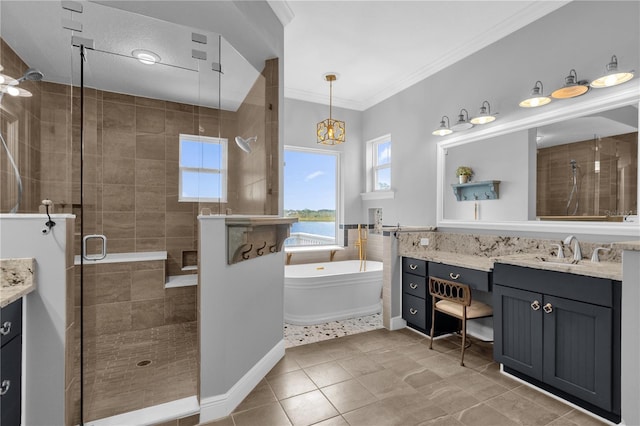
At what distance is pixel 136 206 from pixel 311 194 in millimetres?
2269

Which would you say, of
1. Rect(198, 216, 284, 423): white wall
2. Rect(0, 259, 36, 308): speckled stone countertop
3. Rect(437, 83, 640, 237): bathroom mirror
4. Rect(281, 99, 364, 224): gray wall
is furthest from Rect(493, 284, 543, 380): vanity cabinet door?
Rect(0, 259, 36, 308): speckled stone countertop

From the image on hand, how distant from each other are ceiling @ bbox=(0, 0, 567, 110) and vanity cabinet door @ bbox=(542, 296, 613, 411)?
237 cm

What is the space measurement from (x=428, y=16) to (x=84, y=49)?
2.78 meters

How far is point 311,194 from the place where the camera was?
14.9 feet

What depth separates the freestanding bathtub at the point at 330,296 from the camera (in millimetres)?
3330

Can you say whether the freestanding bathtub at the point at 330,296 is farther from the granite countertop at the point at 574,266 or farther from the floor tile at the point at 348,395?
the granite countertop at the point at 574,266

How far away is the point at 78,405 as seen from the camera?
1641 millimetres

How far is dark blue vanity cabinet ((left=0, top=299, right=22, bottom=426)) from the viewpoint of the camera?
127cm

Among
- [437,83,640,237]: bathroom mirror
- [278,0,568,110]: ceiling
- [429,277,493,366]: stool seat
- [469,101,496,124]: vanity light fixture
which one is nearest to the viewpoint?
[437,83,640,237]: bathroom mirror

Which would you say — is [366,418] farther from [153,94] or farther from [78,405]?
[153,94]

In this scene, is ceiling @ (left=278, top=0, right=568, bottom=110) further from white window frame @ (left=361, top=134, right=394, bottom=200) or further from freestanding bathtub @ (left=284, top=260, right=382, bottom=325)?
freestanding bathtub @ (left=284, top=260, right=382, bottom=325)

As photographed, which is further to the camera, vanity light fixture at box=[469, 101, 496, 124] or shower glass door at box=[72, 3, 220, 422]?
vanity light fixture at box=[469, 101, 496, 124]

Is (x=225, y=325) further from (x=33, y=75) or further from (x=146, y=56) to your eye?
(x=146, y=56)

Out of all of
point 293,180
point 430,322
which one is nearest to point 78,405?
point 430,322
